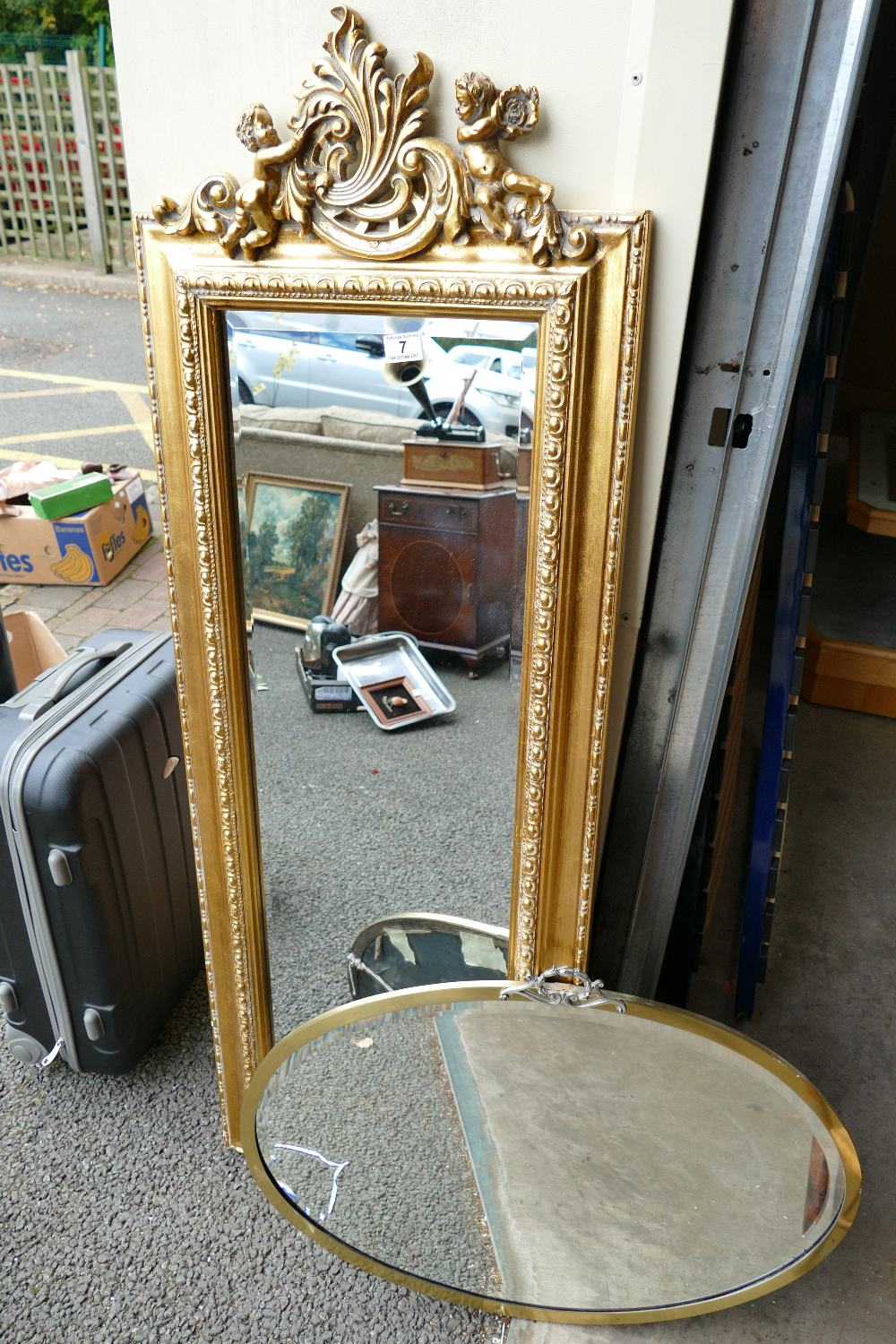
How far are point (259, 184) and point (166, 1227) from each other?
1562 mm

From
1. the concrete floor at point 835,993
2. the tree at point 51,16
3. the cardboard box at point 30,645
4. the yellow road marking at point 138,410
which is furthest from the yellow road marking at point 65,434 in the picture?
the tree at point 51,16

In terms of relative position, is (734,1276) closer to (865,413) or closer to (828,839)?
(828,839)

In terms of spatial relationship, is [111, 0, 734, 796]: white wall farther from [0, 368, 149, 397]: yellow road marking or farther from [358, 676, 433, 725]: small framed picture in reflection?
[0, 368, 149, 397]: yellow road marking

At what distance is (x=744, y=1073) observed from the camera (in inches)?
46.7

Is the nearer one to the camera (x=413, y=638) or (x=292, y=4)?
(x=292, y=4)

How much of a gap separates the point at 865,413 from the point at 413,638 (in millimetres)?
3199

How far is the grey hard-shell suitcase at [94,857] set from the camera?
1562 millimetres

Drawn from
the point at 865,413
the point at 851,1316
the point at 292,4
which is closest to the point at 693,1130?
the point at 851,1316

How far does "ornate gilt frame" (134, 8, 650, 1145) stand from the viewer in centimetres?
94

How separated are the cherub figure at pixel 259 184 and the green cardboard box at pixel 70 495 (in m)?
2.72

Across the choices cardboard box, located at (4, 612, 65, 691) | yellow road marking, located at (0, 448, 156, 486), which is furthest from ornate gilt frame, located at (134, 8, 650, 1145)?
yellow road marking, located at (0, 448, 156, 486)

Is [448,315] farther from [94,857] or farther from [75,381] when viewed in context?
[75,381]

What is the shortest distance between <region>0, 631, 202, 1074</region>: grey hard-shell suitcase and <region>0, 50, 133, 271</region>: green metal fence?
24.2 feet

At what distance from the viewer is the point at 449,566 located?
115 centimetres
